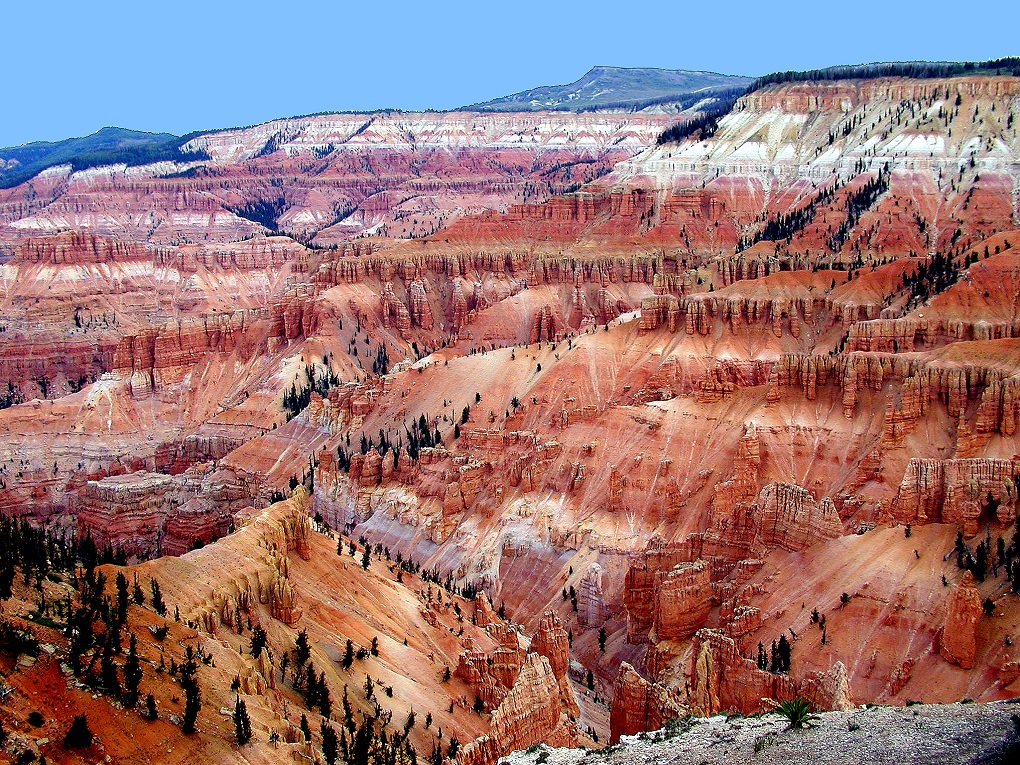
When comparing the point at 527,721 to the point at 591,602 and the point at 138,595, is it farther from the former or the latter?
the point at 591,602

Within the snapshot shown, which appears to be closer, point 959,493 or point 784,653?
point 784,653

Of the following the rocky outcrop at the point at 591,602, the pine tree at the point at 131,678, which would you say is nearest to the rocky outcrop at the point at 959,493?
the rocky outcrop at the point at 591,602

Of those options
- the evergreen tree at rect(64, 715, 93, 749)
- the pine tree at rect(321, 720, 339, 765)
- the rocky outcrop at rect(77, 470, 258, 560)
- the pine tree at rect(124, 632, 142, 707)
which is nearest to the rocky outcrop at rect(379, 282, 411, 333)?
the rocky outcrop at rect(77, 470, 258, 560)

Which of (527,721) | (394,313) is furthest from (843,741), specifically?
(394,313)

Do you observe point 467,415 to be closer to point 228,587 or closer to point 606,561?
point 606,561

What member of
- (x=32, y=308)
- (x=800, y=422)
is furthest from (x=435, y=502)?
(x=32, y=308)

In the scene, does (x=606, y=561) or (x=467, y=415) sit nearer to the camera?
(x=606, y=561)
